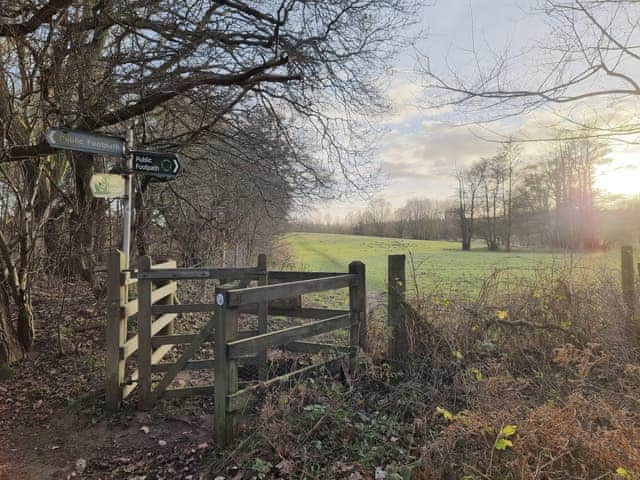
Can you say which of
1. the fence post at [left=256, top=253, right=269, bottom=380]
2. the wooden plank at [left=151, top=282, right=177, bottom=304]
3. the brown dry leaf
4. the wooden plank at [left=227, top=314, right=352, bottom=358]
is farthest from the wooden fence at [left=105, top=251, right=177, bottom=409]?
the brown dry leaf

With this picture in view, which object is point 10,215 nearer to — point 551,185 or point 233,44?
point 233,44

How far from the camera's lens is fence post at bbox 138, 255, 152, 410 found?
14.1 ft

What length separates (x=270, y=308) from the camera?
17.9 feet

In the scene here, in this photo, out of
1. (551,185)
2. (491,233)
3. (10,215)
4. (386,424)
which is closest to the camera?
(386,424)

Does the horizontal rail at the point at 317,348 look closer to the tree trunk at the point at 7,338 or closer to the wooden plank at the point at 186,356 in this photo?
the wooden plank at the point at 186,356

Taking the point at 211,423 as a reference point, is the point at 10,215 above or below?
above

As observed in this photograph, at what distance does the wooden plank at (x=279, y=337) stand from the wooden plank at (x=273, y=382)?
0.32 m

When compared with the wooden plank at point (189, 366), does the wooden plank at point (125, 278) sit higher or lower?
higher

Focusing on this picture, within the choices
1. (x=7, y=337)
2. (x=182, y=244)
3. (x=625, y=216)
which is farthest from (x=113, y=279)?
(x=625, y=216)

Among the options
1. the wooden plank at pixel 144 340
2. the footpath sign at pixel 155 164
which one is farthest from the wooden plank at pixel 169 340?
the footpath sign at pixel 155 164

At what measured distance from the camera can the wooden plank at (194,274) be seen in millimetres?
4332

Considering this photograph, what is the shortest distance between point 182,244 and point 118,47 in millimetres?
4883

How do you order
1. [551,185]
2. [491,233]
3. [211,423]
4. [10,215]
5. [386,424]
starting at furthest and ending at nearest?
[491,233]
[551,185]
[10,215]
[211,423]
[386,424]

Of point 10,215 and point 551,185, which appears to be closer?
point 10,215
